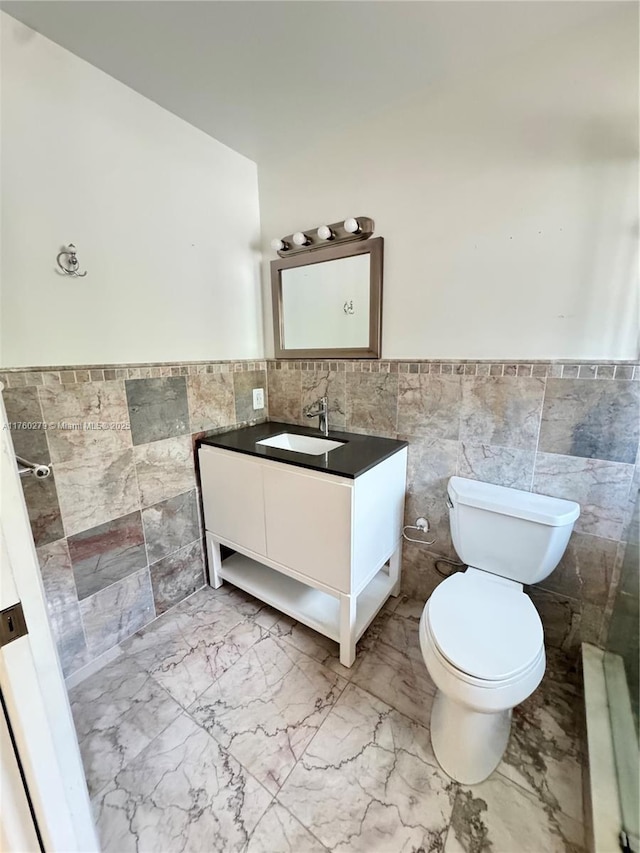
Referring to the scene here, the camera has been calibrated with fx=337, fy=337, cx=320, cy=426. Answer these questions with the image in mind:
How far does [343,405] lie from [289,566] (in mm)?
873

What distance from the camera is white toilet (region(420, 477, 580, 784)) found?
A: 0.98 metres

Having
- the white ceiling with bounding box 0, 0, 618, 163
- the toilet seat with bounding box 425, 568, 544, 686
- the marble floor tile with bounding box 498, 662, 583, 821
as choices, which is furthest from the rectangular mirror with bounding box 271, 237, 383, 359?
the marble floor tile with bounding box 498, 662, 583, 821

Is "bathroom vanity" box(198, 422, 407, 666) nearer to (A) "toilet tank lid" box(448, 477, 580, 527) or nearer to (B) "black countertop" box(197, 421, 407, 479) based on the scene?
(B) "black countertop" box(197, 421, 407, 479)

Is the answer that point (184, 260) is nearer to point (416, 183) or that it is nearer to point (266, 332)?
point (266, 332)

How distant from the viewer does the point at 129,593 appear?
158 centimetres

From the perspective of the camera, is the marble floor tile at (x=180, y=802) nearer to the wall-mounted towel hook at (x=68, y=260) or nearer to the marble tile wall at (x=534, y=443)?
the marble tile wall at (x=534, y=443)

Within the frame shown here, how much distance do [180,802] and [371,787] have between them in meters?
0.59

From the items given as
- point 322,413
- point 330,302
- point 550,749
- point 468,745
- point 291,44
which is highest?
point 291,44

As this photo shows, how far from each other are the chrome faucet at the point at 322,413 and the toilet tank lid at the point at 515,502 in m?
0.73

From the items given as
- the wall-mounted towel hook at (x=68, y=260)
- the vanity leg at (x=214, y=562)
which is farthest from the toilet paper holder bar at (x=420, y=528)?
the wall-mounted towel hook at (x=68, y=260)

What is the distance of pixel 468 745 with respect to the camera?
3.57 ft

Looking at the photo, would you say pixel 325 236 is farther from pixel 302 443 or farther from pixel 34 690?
pixel 34 690

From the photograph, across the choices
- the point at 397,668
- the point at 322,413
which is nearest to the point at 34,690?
the point at 397,668

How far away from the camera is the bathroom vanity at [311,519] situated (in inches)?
53.8
